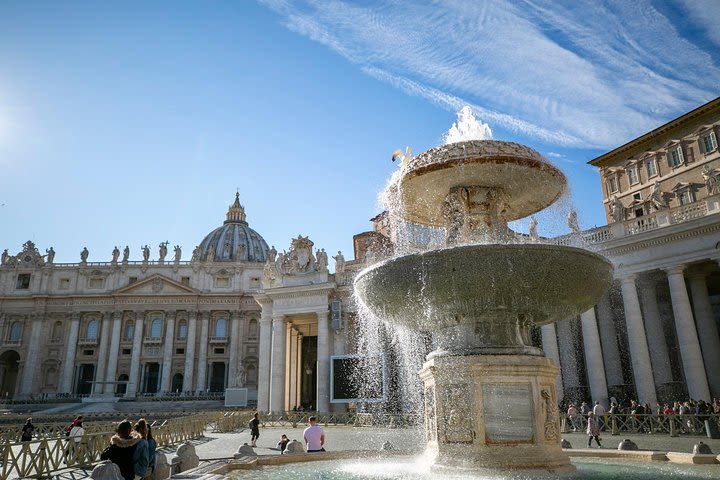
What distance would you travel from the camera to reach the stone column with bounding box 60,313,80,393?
63.5 metres

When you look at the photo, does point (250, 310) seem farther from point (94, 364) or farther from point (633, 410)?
point (633, 410)

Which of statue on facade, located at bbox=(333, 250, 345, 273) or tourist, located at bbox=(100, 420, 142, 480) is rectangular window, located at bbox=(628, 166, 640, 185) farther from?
tourist, located at bbox=(100, 420, 142, 480)

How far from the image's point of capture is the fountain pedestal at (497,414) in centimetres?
700

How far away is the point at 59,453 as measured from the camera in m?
14.5

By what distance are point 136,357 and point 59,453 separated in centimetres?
5396

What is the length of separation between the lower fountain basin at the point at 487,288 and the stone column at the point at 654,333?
1786cm

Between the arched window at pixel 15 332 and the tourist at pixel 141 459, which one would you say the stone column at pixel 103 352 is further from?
the tourist at pixel 141 459

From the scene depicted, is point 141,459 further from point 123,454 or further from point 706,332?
point 706,332

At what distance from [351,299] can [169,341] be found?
42719mm

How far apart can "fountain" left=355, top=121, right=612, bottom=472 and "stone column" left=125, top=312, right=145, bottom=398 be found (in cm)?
6109

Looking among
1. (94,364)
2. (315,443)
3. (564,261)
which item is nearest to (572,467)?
(564,261)

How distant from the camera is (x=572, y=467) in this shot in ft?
23.4

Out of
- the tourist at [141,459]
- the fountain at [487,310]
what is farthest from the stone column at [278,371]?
the tourist at [141,459]

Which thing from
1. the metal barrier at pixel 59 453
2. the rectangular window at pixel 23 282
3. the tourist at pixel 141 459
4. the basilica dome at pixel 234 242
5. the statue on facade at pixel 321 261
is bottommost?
the metal barrier at pixel 59 453
